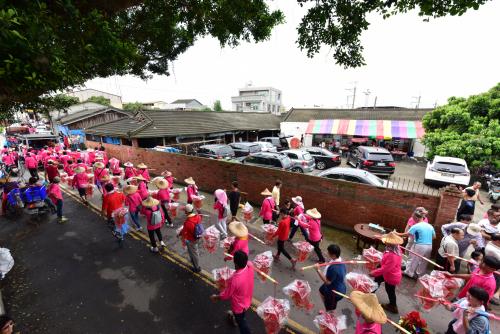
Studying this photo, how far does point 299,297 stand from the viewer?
3.86 meters

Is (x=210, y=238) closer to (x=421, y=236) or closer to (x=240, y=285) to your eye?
(x=240, y=285)

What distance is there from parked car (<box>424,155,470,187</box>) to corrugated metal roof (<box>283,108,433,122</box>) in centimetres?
1472

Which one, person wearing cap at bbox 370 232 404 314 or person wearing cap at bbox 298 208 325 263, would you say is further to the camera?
person wearing cap at bbox 298 208 325 263

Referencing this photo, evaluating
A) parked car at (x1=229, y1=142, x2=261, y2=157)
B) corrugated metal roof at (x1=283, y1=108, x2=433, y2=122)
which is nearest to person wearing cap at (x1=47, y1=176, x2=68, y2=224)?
parked car at (x1=229, y1=142, x2=261, y2=157)

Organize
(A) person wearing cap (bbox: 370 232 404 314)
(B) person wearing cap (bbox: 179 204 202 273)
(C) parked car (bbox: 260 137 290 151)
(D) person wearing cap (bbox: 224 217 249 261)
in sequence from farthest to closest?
(C) parked car (bbox: 260 137 290 151), (B) person wearing cap (bbox: 179 204 202 273), (D) person wearing cap (bbox: 224 217 249 261), (A) person wearing cap (bbox: 370 232 404 314)

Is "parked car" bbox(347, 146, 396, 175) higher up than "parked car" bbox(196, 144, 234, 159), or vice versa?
"parked car" bbox(196, 144, 234, 159)

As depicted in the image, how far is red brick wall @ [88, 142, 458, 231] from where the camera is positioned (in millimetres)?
6434

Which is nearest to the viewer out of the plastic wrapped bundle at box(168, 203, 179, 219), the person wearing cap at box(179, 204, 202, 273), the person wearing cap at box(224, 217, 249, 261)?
the person wearing cap at box(224, 217, 249, 261)

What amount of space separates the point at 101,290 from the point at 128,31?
6.62 m

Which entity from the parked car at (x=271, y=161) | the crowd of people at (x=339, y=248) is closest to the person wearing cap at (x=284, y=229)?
the crowd of people at (x=339, y=248)

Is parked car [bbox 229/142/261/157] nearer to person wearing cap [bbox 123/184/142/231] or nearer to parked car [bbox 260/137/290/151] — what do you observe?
parked car [bbox 260/137/290/151]

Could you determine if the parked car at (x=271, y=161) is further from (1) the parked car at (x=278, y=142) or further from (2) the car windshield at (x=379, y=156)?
(1) the parked car at (x=278, y=142)

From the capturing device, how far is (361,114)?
1056 inches

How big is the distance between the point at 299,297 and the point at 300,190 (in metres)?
4.87
